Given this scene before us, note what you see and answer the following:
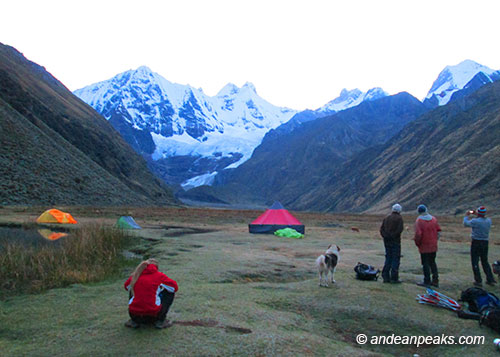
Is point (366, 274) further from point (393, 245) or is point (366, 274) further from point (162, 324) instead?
point (162, 324)

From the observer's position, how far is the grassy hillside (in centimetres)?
5184

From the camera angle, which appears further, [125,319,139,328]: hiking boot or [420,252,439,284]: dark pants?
[420,252,439,284]: dark pants

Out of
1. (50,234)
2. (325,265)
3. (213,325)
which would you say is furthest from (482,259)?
(50,234)

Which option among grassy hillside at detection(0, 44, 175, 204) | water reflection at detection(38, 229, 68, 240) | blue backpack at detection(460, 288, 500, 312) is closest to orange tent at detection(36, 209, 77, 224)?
water reflection at detection(38, 229, 68, 240)

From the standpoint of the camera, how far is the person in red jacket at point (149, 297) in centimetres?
643

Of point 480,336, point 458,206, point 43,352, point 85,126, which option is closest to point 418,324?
point 480,336

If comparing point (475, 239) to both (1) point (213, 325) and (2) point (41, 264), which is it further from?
(2) point (41, 264)

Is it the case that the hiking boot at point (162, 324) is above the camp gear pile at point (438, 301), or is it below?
below

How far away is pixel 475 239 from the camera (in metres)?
11.4

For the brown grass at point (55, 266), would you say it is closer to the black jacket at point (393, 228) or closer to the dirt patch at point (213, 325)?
the dirt patch at point (213, 325)

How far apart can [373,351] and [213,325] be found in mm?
2648

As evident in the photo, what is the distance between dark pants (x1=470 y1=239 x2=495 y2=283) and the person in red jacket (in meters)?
8.62

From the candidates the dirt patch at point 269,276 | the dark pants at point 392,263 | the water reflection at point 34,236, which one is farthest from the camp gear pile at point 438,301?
the water reflection at point 34,236

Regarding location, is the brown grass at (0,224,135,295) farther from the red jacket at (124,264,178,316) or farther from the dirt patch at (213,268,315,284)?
the red jacket at (124,264,178,316)
